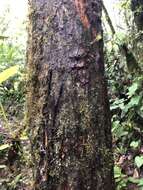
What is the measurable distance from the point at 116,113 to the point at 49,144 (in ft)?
7.76

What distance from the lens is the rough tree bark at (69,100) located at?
214cm

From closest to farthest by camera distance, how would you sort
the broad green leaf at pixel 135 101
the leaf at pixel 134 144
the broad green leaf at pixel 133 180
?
the broad green leaf at pixel 133 180 < the leaf at pixel 134 144 < the broad green leaf at pixel 135 101

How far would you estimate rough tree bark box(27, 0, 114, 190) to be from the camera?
214 cm

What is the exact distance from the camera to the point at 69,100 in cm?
214

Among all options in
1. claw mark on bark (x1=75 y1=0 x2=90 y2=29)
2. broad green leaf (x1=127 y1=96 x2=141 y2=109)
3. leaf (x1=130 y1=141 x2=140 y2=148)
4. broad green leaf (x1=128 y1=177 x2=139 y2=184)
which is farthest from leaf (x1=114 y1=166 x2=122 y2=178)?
claw mark on bark (x1=75 y1=0 x2=90 y2=29)

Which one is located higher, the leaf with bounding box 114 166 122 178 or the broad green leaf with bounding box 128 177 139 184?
the leaf with bounding box 114 166 122 178

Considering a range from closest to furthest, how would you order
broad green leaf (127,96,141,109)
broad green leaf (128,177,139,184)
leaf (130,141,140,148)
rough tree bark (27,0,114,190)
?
rough tree bark (27,0,114,190), broad green leaf (128,177,139,184), leaf (130,141,140,148), broad green leaf (127,96,141,109)

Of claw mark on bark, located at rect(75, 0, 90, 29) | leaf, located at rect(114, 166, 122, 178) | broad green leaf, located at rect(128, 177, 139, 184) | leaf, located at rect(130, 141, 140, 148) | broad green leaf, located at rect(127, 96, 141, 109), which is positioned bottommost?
broad green leaf, located at rect(128, 177, 139, 184)

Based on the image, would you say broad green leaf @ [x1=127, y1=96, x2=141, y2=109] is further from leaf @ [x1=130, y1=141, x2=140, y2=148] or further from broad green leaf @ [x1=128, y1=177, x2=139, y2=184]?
broad green leaf @ [x1=128, y1=177, x2=139, y2=184]

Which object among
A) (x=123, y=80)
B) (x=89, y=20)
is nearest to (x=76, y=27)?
(x=89, y=20)

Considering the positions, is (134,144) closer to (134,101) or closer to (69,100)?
(134,101)

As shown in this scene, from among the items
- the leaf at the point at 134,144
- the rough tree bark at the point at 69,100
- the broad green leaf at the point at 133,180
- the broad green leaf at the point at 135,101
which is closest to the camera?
the rough tree bark at the point at 69,100

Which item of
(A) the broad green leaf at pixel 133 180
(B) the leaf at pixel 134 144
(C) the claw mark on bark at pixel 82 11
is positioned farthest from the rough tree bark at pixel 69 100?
(B) the leaf at pixel 134 144

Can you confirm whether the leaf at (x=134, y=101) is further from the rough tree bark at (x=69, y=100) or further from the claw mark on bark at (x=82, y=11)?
the claw mark on bark at (x=82, y=11)
